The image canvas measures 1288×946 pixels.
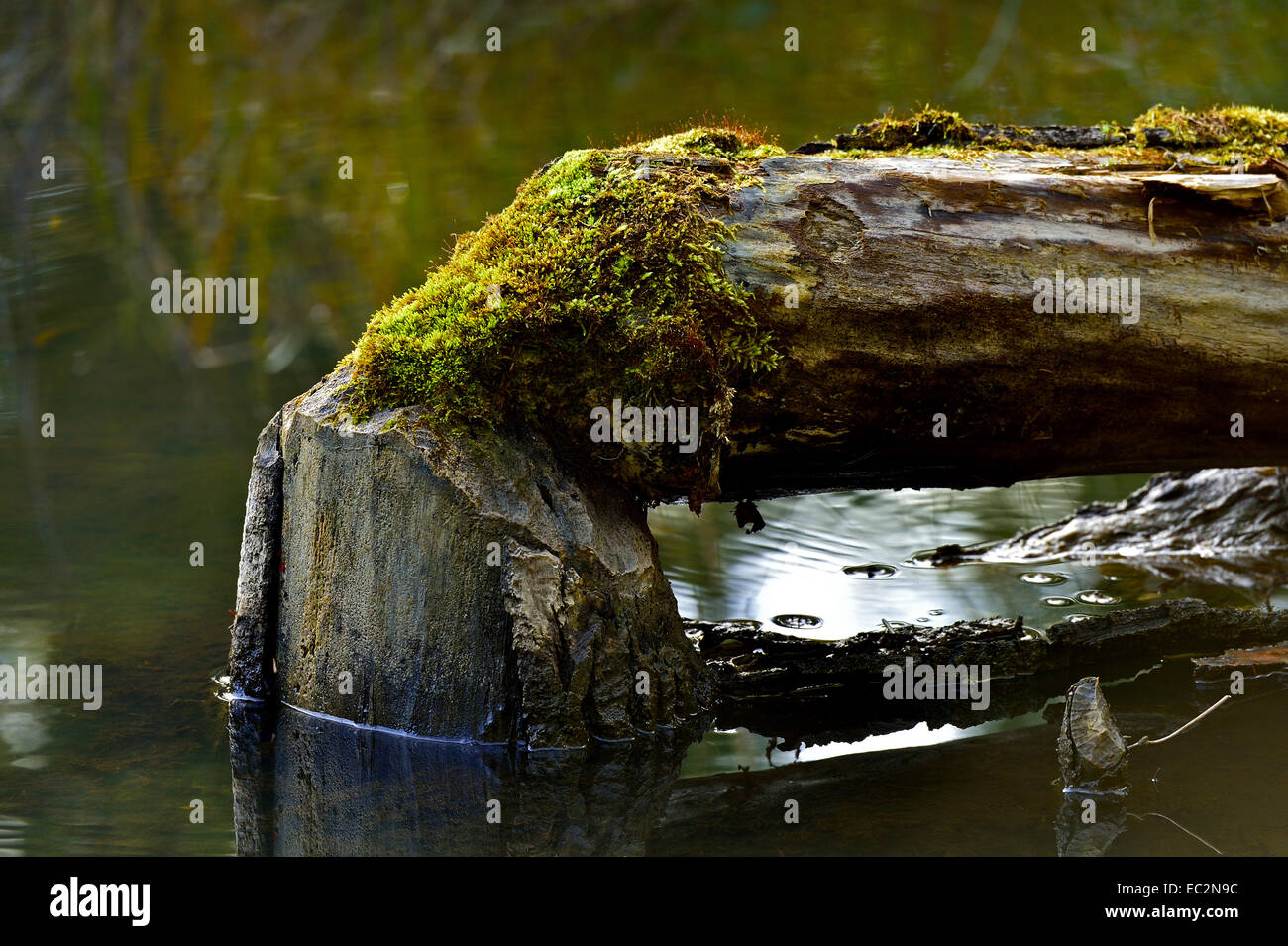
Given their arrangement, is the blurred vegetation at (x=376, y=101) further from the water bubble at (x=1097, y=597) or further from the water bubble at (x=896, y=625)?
the water bubble at (x=896, y=625)

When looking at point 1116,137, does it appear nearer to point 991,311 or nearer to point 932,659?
point 991,311

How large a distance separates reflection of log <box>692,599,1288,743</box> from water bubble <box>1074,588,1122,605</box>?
1.37 feet

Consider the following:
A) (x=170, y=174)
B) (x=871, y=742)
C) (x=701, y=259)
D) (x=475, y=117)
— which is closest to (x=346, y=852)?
(x=871, y=742)

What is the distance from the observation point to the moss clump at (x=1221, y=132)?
12.9 ft

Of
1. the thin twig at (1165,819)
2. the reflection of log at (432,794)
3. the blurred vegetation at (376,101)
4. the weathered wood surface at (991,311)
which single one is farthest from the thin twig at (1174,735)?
the blurred vegetation at (376,101)

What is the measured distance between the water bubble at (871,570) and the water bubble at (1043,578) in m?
0.48

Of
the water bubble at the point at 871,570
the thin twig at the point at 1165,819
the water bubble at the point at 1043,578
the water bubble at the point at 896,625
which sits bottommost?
the thin twig at the point at 1165,819

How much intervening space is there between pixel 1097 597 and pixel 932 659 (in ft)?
3.55

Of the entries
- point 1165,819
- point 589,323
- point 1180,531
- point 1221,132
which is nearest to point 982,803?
point 1165,819

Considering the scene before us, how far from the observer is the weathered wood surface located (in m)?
3.41

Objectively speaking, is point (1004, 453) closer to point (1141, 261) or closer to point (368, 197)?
point (1141, 261)

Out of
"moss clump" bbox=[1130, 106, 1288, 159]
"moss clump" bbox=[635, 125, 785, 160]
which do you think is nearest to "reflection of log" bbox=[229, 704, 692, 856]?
"moss clump" bbox=[635, 125, 785, 160]

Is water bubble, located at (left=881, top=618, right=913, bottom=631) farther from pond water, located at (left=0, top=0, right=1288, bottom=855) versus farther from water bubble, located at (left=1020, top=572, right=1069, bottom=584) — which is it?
water bubble, located at (left=1020, top=572, right=1069, bottom=584)

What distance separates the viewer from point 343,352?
7.38m
